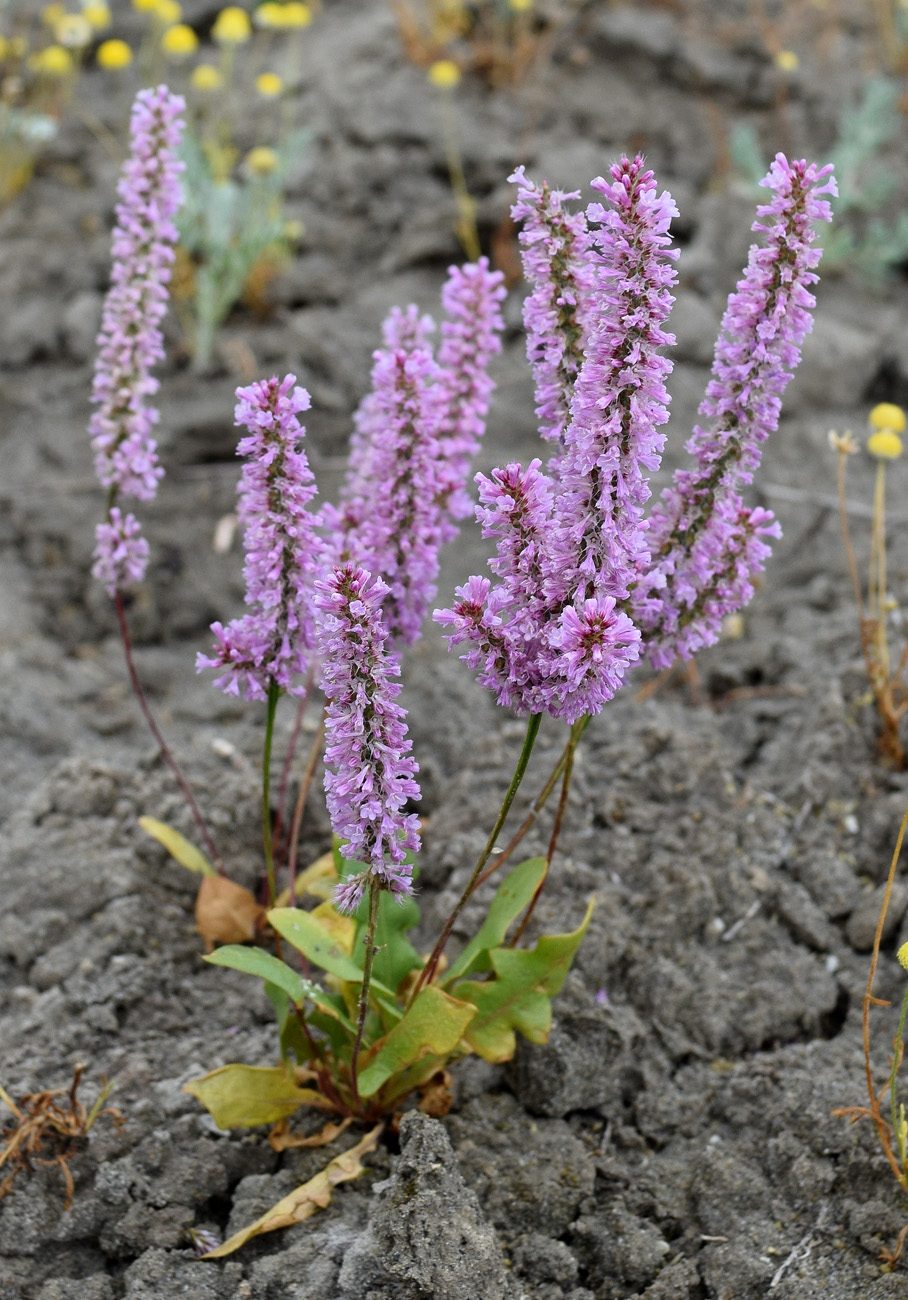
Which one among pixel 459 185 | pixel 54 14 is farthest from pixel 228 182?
pixel 54 14

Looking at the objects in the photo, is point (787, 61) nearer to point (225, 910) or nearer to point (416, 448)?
point (416, 448)

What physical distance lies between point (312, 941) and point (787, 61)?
5233 mm

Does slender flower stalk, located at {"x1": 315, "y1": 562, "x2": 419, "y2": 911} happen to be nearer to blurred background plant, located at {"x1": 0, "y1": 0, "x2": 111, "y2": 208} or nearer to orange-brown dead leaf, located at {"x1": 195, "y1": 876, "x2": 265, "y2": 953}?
orange-brown dead leaf, located at {"x1": 195, "y1": 876, "x2": 265, "y2": 953}

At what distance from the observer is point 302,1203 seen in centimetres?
223

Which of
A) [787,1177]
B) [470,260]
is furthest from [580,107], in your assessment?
[787,1177]

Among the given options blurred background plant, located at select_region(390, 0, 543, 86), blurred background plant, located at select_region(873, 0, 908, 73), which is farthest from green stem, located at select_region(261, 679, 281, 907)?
blurred background plant, located at select_region(873, 0, 908, 73)

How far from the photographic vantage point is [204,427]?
4.64 m

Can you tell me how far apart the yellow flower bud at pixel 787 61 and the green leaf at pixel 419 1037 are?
5232 mm

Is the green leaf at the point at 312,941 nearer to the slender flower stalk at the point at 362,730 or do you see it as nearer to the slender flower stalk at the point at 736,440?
the slender flower stalk at the point at 362,730

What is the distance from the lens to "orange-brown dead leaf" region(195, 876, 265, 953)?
2795 millimetres

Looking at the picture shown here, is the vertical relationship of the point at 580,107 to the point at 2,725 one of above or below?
above

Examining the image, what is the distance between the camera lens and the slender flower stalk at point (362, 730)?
176 cm

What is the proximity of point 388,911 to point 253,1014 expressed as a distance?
1.94ft

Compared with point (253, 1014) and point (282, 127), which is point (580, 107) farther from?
point (253, 1014)
